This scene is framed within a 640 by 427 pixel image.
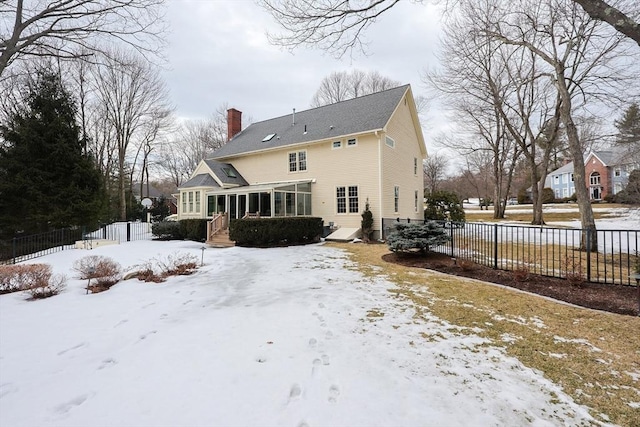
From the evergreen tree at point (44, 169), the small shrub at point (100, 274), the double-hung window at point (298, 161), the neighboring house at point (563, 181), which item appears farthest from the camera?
the neighboring house at point (563, 181)

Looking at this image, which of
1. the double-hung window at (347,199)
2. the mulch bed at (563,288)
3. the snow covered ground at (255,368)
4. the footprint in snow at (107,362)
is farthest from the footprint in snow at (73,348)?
the double-hung window at (347,199)

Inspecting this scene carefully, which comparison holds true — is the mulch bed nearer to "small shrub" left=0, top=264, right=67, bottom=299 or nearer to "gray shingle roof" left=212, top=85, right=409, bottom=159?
"small shrub" left=0, top=264, right=67, bottom=299

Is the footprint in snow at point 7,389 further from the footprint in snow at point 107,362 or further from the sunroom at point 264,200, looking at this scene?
the sunroom at point 264,200

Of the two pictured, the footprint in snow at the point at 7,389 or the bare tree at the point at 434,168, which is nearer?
the footprint in snow at the point at 7,389

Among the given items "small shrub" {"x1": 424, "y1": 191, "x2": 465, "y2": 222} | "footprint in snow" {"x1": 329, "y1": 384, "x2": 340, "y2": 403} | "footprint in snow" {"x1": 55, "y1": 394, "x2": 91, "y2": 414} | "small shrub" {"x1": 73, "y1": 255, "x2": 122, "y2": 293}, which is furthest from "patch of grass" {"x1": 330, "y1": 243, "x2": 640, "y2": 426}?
"small shrub" {"x1": 424, "y1": 191, "x2": 465, "y2": 222}

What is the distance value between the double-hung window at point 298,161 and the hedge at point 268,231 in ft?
15.8

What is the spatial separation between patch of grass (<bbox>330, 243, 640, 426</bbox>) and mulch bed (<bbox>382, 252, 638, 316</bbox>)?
0.42m

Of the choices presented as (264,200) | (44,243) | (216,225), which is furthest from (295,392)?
(44,243)

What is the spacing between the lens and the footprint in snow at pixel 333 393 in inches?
100

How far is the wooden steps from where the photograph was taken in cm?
1485

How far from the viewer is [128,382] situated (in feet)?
9.39

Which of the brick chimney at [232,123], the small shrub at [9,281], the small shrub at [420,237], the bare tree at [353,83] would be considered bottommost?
the small shrub at [9,281]

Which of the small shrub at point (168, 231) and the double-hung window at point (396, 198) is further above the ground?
the double-hung window at point (396, 198)

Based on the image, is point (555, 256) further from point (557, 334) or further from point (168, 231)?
point (168, 231)
